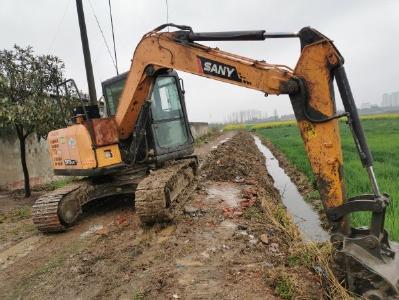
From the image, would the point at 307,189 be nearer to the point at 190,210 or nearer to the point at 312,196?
the point at 312,196

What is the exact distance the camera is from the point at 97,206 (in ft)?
28.5

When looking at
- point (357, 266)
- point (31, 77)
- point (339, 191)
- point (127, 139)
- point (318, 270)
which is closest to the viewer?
point (357, 266)

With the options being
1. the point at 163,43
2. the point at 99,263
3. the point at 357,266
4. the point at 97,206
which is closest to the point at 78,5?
the point at 97,206

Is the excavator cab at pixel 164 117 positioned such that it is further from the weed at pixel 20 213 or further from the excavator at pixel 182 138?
the weed at pixel 20 213

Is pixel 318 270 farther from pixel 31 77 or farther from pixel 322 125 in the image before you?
pixel 31 77

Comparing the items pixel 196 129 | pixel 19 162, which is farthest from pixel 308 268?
pixel 196 129

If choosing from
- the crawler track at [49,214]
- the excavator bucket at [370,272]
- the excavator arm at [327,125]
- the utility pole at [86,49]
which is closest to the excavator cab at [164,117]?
the crawler track at [49,214]

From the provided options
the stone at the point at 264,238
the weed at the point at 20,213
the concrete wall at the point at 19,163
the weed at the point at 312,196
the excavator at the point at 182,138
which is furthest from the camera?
the concrete wall at the point at 19,163

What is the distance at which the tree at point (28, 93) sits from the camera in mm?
10977

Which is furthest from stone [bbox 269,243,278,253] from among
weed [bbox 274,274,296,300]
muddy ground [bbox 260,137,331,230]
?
muddy ground [bbox 260,137,331,230]

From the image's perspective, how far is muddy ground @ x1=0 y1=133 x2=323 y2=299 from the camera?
4.22 metres

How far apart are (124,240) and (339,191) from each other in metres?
3.46

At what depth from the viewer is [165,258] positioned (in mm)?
5156

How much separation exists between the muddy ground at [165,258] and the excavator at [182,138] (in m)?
0.44
